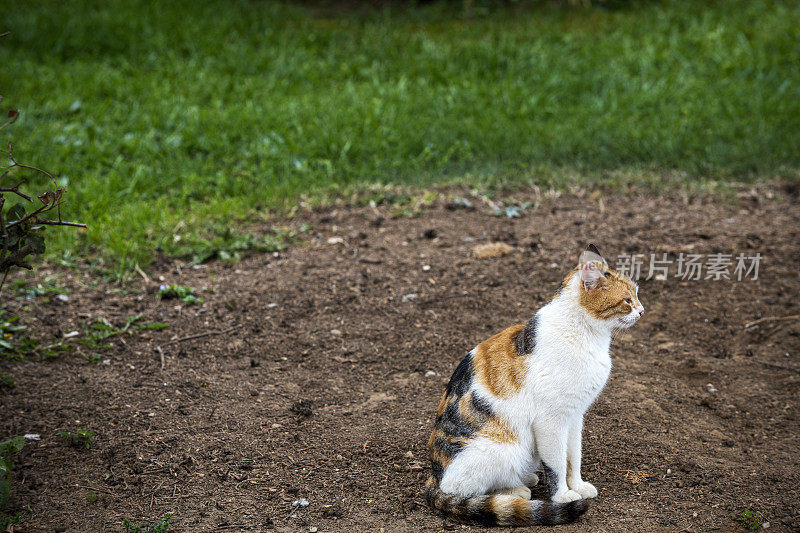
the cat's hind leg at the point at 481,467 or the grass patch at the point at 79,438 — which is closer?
the cat's hind leg at the point at 481,467

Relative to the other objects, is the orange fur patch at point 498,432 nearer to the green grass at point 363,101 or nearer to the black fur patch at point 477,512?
the black fur patch at point 477,512

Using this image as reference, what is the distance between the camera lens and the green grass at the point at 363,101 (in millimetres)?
6785

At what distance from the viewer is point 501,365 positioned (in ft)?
10.6

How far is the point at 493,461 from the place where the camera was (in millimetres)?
3135

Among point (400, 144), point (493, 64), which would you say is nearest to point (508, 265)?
point (400, 144)

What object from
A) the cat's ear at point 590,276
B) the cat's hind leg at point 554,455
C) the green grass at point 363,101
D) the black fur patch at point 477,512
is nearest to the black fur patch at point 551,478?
the cat's hind leg at point 554,455

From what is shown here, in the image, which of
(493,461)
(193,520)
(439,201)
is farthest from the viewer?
(439,201)

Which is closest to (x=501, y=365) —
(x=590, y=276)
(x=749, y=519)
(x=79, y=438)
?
(x=590, y=276)

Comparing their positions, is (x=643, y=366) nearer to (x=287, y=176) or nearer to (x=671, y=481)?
(x=671, y=481)

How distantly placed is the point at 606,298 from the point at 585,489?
2.78 ft

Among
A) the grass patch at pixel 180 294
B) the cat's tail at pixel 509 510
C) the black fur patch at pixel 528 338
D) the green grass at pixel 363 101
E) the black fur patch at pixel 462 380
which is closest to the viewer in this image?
the cat's tail at pixel 509 510

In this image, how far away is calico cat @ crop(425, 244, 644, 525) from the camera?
311 centimetres

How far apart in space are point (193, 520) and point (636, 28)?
870 cm

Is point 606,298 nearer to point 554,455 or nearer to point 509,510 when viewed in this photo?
point 554,455
